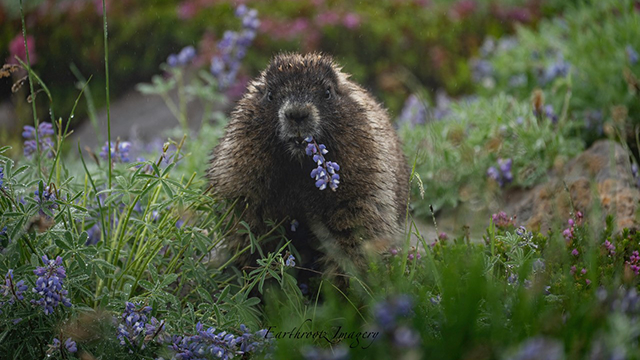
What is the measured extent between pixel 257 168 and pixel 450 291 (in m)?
1.47

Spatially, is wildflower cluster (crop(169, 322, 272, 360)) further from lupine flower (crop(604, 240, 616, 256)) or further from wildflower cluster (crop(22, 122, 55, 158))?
lupine flower (crop(604, 240, 616, 256))

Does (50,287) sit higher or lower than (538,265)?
higher

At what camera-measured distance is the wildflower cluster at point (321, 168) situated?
2.77 m

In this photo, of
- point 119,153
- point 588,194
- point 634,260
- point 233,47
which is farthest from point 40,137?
point 588,194

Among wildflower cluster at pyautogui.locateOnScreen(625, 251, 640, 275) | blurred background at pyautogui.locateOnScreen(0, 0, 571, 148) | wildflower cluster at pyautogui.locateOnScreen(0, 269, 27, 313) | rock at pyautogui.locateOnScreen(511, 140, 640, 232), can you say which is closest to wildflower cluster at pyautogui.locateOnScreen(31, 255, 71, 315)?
wildflower cluster at pyautogui.locateOnScreen(0, 269, 27, 313)

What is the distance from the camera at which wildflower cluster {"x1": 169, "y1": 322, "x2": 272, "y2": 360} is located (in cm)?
248

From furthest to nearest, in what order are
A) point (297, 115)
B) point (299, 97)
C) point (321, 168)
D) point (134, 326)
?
1. point (299, 97)
2. point (297, 115)
3. point (321, 168)
4. point (134, 326)

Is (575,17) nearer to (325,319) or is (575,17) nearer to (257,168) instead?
(257,168)

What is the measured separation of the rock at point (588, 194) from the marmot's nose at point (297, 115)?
69.2 inches

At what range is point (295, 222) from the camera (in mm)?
3334

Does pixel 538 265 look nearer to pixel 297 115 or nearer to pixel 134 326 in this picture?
pixel 297 115

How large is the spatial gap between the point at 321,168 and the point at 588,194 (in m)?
2.42

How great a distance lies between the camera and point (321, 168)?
280 centimetres

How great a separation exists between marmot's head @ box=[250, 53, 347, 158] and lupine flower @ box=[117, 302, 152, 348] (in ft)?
3.42
